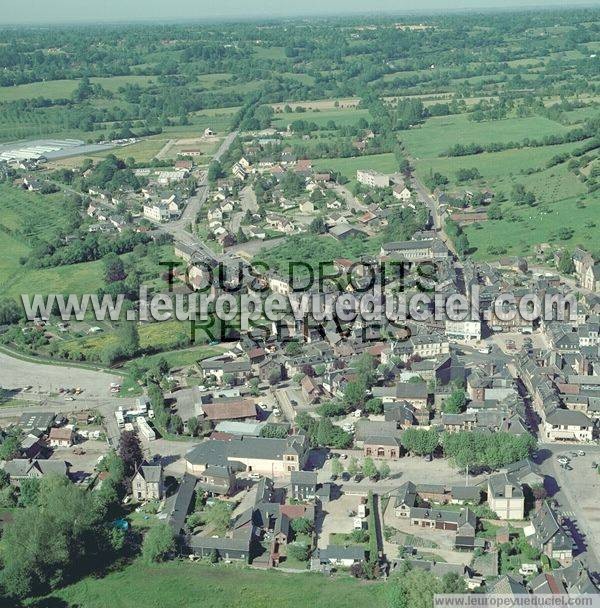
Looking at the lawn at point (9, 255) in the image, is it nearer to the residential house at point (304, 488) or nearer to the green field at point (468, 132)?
the residential house at point (304, 488)

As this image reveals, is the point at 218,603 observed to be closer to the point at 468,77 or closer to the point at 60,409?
the point at 60,409

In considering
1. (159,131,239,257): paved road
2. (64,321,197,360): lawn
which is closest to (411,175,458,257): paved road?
(159,131,239,257): paved road

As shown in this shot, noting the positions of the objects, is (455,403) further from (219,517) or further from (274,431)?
(219,517)

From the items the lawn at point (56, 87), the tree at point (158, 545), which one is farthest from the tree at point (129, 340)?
the lawn at point (56, 87)

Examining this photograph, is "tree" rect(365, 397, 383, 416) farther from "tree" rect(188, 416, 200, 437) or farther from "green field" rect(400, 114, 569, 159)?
"green field" rect(400, 114, 569, 159)

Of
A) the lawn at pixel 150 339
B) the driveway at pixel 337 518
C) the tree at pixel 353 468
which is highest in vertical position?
the lawn at pixel 150 339

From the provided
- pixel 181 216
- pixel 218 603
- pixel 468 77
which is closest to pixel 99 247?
pixel 181 216
